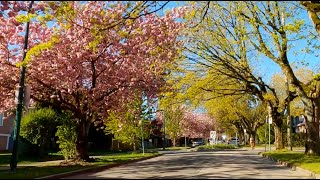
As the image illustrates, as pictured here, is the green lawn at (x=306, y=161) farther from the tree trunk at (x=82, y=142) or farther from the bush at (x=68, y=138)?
the bush at (x=68, y=138)

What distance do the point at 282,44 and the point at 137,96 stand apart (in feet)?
28.9

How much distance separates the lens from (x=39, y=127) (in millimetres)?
30906

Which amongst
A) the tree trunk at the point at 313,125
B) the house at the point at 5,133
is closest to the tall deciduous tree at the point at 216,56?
the tree trunk at the point at 313,125

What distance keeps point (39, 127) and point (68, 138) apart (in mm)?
7238

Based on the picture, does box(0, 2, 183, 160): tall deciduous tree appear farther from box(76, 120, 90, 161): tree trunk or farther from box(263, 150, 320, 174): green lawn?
box(263, 150, 320, 174): green lawn

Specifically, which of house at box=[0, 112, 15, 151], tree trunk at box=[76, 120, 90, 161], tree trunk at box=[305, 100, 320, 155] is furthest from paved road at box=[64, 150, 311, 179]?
house at box=[0, 112, 15, 151]

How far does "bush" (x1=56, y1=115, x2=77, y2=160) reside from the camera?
957 inches

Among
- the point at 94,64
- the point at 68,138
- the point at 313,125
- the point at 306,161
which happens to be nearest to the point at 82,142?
the point at 68,138

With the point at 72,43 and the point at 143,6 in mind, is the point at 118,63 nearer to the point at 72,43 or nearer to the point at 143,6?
the point at 72,43

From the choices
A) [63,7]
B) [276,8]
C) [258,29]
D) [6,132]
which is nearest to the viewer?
[63,7]

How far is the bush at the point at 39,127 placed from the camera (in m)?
30.6

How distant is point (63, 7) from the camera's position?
11.9 meters

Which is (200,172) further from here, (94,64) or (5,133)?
(5,133)

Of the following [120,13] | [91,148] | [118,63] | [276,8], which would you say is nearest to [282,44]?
[276,8]
